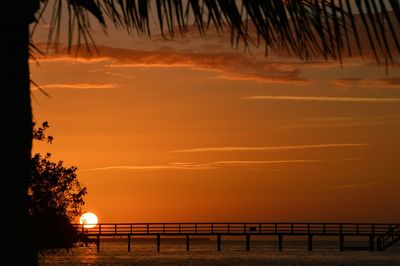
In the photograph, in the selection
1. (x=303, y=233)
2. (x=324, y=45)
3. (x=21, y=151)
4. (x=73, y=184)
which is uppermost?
(x=324, y=45)

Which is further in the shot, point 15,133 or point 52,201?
point 52,201

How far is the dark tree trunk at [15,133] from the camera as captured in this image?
234 cm

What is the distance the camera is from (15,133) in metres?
2.38

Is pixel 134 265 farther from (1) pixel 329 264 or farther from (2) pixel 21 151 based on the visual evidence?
(2) pixel 21 151

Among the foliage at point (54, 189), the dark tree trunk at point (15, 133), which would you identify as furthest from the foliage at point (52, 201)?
the dark tree trunk at point (15, 133)

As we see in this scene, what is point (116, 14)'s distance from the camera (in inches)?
103

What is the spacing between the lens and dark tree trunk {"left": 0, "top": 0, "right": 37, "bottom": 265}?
7.67 feet

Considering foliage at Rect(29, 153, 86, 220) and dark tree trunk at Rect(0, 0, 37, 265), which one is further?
foliage at Rect(29, 153, 86, 220)

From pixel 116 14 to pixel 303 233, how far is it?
65.0 meters

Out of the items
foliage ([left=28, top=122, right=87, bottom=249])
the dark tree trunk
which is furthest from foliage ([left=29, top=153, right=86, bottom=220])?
the dark tree trunk

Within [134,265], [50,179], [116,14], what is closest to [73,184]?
[50,179]

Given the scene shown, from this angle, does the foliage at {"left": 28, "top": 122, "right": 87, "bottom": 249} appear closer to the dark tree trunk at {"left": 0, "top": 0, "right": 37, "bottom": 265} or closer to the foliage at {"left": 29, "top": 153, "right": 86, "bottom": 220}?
the foliage at {"left": 29, "top": 153, "right": 86, "bottom": 220}

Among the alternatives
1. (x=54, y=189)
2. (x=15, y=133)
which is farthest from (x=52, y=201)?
(x=15, y=133)

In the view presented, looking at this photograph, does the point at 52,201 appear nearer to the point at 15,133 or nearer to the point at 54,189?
the point at 54,189
